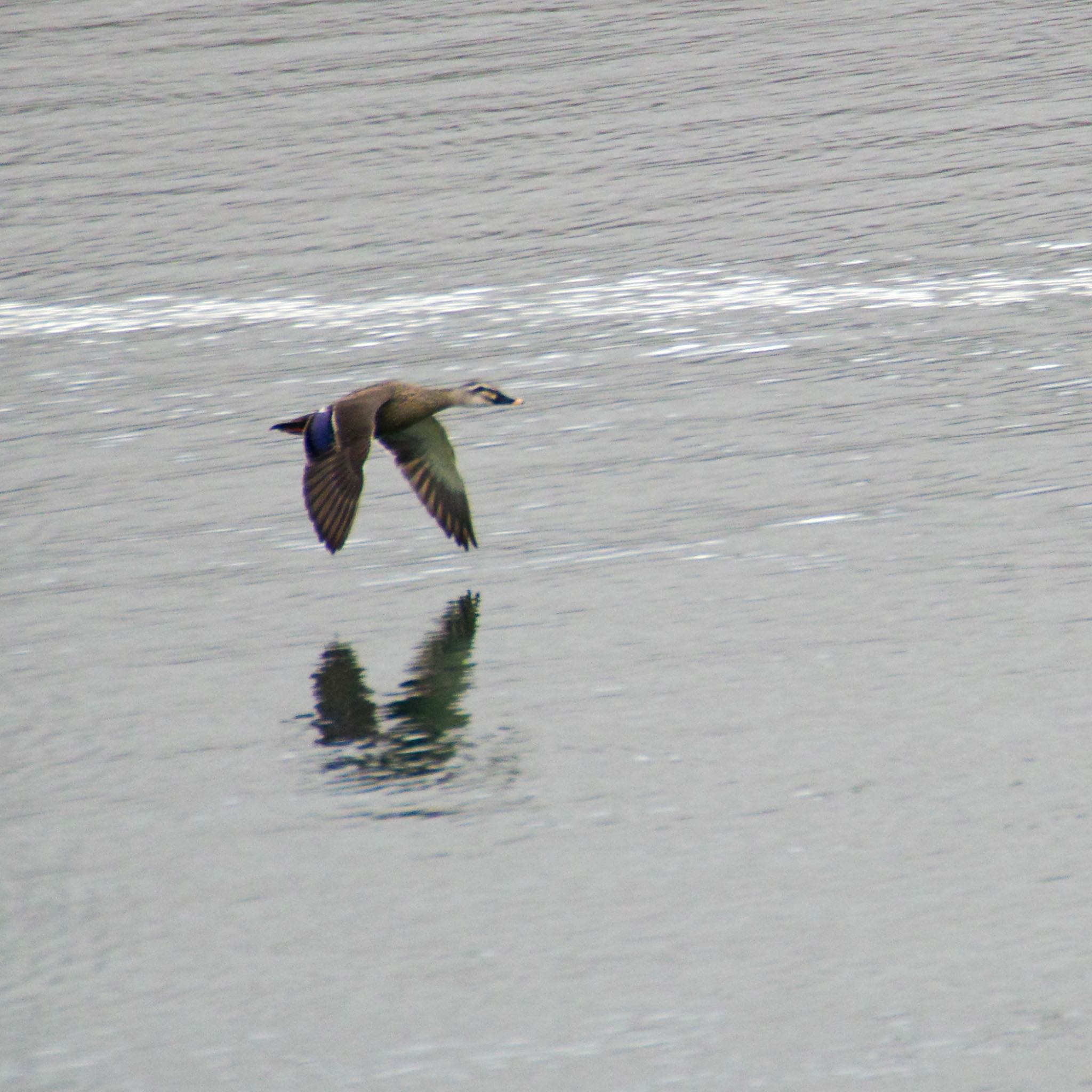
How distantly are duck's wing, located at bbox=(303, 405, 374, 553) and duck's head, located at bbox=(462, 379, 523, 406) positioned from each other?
4.04 ft

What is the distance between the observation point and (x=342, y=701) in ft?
38.3

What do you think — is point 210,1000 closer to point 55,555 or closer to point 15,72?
point 55,555

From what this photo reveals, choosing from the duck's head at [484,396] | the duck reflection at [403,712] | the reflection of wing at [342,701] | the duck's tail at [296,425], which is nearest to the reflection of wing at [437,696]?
the duck reflection at [403,712]

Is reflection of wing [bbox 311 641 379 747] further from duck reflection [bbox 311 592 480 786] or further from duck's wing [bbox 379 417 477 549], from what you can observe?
duck's wing [bbox 379 417 477 549]

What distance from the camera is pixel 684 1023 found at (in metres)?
8.05

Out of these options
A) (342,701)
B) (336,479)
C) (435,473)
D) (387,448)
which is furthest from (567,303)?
(342,701)

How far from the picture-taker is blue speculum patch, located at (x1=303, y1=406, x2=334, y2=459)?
13969 mm

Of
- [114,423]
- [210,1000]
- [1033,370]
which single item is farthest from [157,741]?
[1033,370]

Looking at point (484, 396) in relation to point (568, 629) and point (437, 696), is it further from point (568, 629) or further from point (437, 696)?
point (437, 696)

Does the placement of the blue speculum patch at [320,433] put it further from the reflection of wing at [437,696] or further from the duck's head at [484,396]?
the reflection of wing at [437,696]

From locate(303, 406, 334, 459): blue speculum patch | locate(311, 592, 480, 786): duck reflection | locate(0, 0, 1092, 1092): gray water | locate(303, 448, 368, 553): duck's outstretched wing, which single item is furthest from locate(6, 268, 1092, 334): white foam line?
locate(311, 592, 480, 786): duck reflection

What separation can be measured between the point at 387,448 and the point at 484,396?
0.82m

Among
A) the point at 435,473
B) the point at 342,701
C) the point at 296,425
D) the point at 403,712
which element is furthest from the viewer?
the point at 435,473

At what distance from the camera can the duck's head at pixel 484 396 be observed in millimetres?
15094
